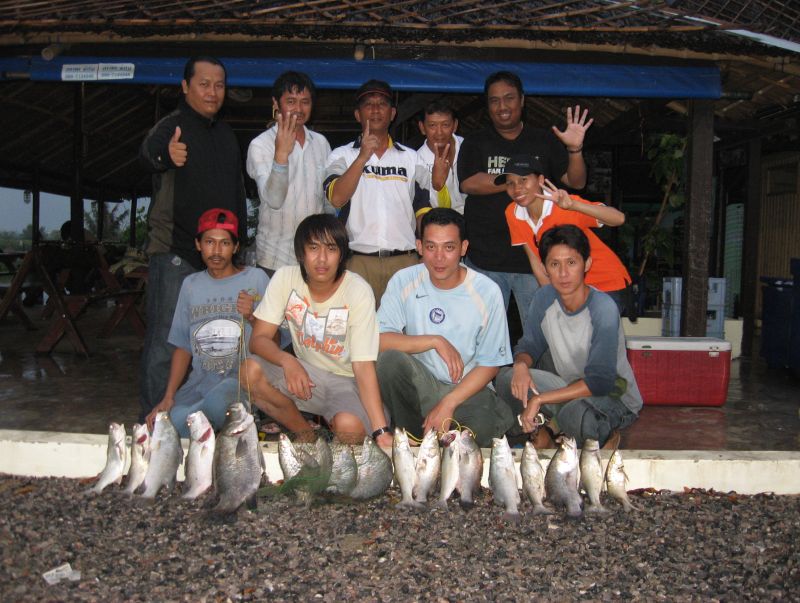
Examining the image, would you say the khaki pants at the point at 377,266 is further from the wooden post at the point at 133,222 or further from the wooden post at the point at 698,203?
the wooden post at the point at 133,222

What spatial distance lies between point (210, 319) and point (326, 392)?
2.51 ft

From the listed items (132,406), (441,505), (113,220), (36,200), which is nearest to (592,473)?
(441,505)

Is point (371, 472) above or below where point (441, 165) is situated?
below

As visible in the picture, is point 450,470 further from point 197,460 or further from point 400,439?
point 197,460

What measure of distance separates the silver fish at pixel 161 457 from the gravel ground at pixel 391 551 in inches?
3.7

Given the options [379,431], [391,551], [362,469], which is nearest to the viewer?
[391,551]

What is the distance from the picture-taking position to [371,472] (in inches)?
125

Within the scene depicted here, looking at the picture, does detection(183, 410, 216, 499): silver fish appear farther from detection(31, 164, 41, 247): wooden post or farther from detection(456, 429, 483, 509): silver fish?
detection(31, 164, 41, 247): wooden post

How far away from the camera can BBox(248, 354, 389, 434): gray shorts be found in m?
3.75

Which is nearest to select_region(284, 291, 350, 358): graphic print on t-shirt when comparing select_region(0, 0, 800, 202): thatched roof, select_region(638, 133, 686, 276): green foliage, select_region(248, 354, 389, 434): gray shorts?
select_region(248, 354, 389, 434): gray shorts

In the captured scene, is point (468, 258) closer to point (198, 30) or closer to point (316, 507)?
point (316, 507)

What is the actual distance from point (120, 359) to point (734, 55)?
241 inches

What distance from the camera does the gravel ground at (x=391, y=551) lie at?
241 centimetres

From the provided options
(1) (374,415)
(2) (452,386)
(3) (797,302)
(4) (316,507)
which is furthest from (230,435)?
(3) (797,302)
